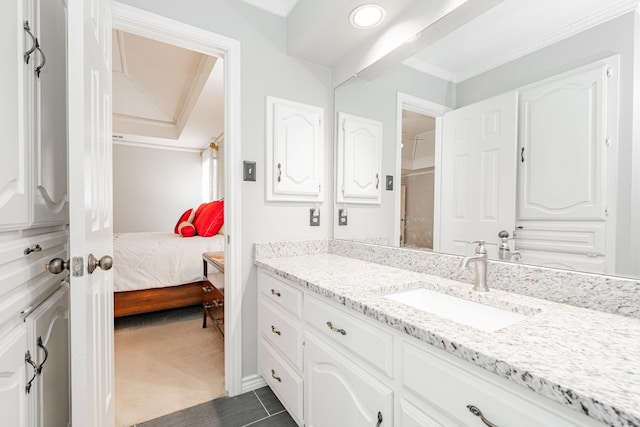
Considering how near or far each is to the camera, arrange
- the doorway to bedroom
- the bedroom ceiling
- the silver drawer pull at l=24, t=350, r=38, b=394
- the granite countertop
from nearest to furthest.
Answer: the granite countertop → the silver drawer pull at l=24, t=350, r=38, b=394 → the doorway to bedroom → the bedroom ceiling

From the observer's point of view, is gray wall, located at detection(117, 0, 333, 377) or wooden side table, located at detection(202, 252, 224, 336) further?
wooden side table, located at detection(202, 252, 224, 336)

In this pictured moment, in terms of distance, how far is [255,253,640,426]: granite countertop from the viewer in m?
0.49

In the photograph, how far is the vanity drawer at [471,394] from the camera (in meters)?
0.55

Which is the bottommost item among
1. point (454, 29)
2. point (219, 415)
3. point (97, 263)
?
point (219, 415)

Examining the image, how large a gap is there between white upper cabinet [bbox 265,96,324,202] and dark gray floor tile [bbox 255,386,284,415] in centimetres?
120

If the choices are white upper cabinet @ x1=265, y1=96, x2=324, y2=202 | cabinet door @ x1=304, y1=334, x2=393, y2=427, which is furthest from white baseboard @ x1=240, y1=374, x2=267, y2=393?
white upper cabinet @ x1=265, y1=96, x2=324, y2=202

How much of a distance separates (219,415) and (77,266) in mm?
1215

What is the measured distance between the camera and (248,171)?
1.78 m

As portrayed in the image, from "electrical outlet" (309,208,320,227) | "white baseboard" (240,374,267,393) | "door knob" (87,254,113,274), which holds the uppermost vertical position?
"electrical outlet" (309,208,320,227)

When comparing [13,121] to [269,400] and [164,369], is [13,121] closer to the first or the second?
[269,400]

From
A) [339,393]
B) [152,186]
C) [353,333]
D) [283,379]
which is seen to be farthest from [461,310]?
[152,186]

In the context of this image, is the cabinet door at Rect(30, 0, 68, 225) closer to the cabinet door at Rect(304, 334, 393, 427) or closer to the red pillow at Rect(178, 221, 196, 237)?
the cabinet door at Rect(304, 334, 393, 427)

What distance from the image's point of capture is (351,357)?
105 cm

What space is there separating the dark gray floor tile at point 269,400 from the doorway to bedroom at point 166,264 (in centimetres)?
24
